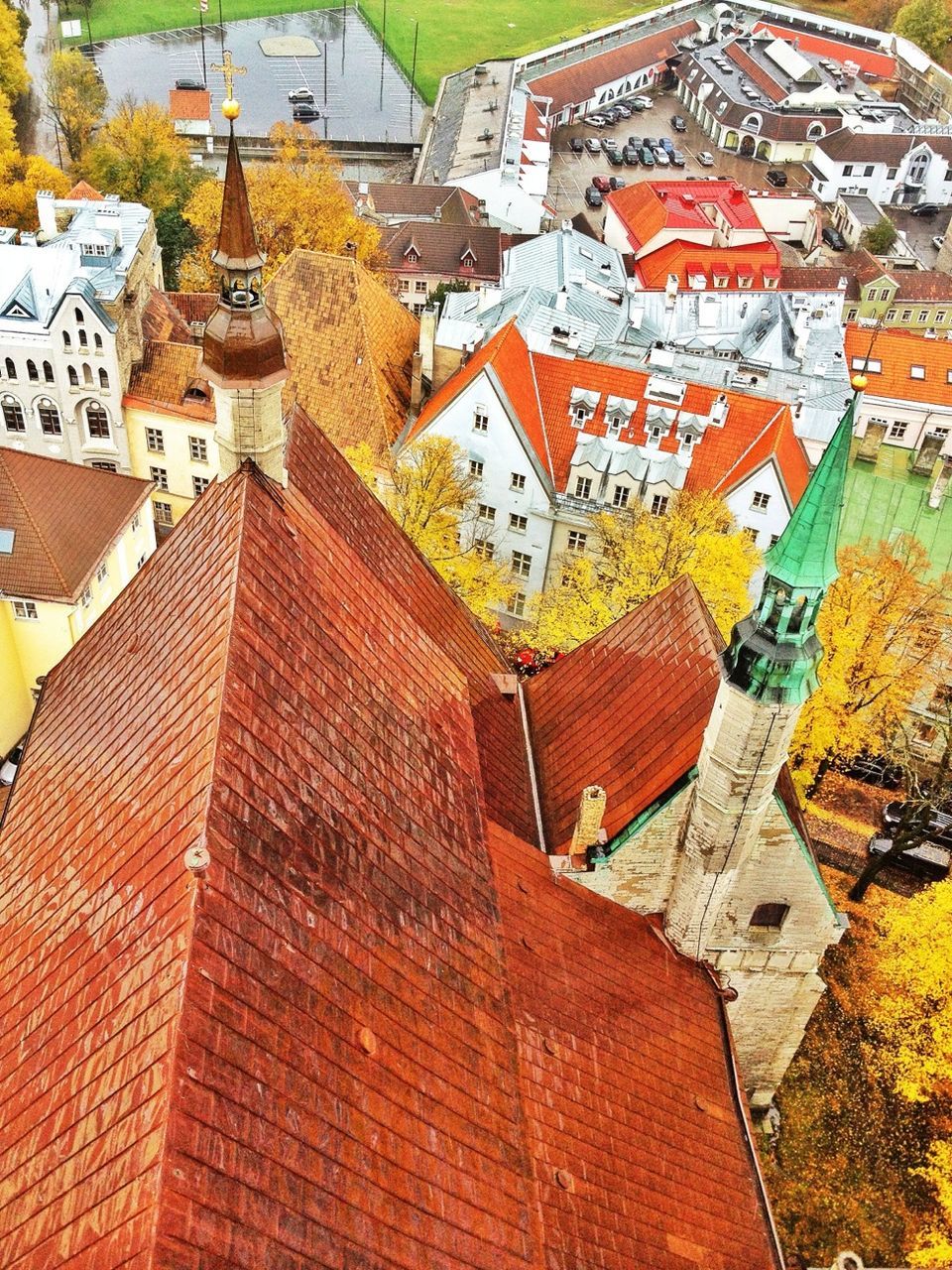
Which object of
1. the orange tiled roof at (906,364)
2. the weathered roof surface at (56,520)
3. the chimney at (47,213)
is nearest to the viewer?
the weathered roof surface at (56,520)

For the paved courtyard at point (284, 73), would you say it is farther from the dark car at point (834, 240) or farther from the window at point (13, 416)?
the window at point (13, 416)

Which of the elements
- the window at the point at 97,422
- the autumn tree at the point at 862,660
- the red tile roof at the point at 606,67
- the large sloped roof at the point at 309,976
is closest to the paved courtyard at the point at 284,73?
the red tile roof at the point at 606,67

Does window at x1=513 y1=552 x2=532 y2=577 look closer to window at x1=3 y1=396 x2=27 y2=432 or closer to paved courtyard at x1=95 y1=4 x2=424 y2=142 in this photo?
window at x1=3 y1=396 x2=27 y2=432

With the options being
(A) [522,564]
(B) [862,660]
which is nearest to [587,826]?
(B) [862,660]

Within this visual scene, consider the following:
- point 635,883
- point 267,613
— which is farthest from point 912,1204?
point 267,613

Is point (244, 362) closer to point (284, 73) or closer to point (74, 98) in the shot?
point (74, 98)
